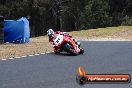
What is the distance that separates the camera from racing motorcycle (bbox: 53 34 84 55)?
53.5 ft

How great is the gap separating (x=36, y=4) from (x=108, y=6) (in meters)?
9.85

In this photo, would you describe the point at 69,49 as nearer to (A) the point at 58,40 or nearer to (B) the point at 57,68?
(A) the point at 58,40

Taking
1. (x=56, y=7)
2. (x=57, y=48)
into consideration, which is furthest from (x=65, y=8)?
(x=57, y=48)

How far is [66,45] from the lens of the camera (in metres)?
16.7

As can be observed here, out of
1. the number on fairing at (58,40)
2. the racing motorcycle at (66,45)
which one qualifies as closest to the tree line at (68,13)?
the number on fairing at (58,40)

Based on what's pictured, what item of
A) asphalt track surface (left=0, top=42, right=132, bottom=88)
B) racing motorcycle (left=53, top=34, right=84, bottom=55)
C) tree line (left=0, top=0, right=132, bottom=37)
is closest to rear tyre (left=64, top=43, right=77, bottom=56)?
racing motorcycle (left=53, top=34, right=84, bottom=55)

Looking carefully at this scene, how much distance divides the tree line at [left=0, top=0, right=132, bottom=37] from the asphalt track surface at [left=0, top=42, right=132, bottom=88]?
121 ft

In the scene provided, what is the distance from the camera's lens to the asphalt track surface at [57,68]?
32.8 feet

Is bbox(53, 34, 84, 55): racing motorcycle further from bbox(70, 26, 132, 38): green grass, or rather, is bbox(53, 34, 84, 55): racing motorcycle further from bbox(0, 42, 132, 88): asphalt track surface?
bbox(70, 26, 132, 38): green grass

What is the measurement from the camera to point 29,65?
13.4 m

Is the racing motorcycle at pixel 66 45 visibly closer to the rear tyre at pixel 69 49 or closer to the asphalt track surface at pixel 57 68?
the rear tyre at pixel 69 49

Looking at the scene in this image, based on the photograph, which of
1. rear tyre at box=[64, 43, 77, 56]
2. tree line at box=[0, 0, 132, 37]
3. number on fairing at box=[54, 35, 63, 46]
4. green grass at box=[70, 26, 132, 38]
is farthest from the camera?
tree line at box=[0, 0, 132, 37]

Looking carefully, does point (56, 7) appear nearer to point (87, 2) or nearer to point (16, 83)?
point (87, 2)

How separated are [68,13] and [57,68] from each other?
4654 centimetres
